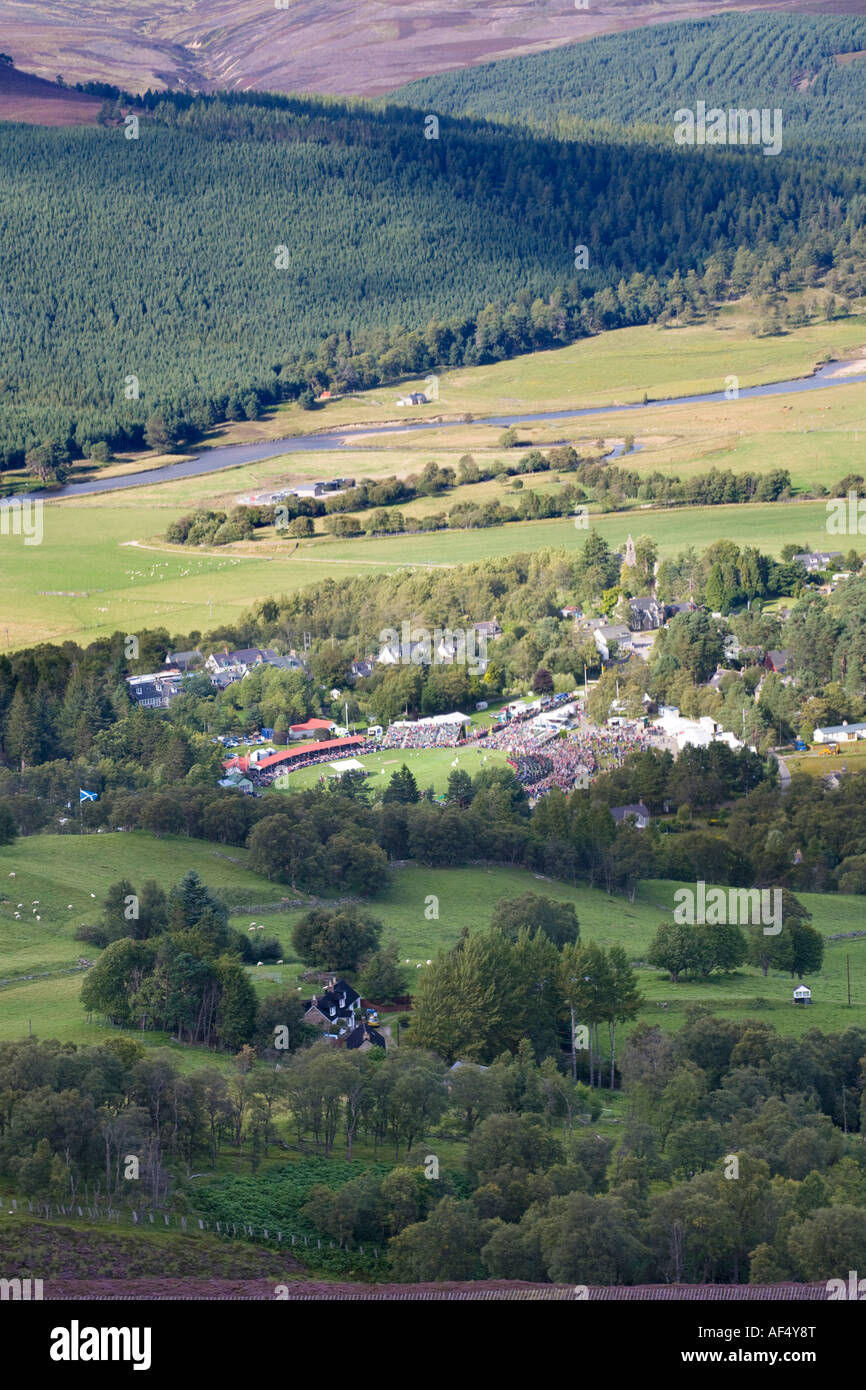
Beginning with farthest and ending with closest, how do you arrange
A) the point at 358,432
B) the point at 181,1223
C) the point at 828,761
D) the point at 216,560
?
the point at 358,432 → the point at 216,560 → the point at 828,761 → the point at 181,1223

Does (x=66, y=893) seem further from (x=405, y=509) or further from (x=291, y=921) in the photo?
(x=405, y=509)

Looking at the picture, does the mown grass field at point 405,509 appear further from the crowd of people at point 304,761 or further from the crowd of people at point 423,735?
the crowd of people at point 304,761

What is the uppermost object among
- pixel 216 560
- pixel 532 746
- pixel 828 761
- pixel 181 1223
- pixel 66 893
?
pixel 216 560

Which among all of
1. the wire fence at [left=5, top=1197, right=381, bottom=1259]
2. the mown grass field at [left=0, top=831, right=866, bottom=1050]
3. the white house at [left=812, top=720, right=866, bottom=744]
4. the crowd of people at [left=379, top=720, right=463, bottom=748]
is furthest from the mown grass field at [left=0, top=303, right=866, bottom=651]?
the wire fence at [left=5, top=1197, right=381, bottom=1259]

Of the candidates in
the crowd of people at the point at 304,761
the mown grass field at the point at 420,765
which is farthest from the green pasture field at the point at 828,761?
the crowd of people at the point at 304,761

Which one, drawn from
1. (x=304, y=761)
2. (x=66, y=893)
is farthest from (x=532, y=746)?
(x=66, y=893)

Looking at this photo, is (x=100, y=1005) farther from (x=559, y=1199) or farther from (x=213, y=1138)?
(x=559, y=1199)

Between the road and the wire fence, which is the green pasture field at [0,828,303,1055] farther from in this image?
the road
